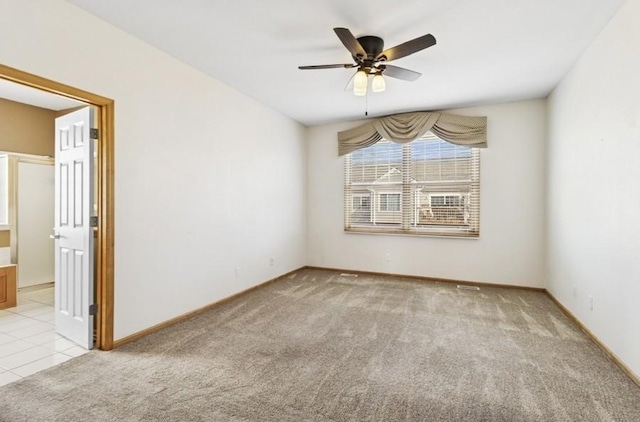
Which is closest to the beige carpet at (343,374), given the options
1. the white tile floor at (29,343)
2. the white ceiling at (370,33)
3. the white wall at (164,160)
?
the white tile floor at (29,343)

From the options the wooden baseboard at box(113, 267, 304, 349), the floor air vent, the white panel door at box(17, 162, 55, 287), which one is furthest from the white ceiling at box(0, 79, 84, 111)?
the floor air vent

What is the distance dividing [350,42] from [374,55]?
432mm

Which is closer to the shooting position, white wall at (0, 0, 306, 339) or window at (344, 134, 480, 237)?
white wall at (0, 0, 306, 339)

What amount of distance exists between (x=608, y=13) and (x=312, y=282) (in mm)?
4300

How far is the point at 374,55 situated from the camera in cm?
279

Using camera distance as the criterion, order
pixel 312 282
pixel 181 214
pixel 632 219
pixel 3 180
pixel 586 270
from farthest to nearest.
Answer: pixel 312 282, pixel 3 180, pixel 181 214, pixel 586 270, pixel 632 219

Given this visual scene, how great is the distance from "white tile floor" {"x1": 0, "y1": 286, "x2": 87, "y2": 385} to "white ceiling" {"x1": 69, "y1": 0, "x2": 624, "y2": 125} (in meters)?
2.71

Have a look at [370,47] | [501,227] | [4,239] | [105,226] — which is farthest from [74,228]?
[501,227]

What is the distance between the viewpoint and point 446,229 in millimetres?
4996

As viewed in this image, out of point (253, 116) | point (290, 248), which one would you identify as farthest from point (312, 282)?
point (253, 116)

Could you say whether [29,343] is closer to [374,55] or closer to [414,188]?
[374,55]

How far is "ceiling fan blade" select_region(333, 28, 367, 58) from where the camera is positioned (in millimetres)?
2256

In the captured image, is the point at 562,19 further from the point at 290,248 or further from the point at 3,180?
the point at 3,180

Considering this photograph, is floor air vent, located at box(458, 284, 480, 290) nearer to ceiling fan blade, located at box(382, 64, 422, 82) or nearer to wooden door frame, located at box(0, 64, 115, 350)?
ceiling fan blade, located at box(382, 64, 422, 82)
